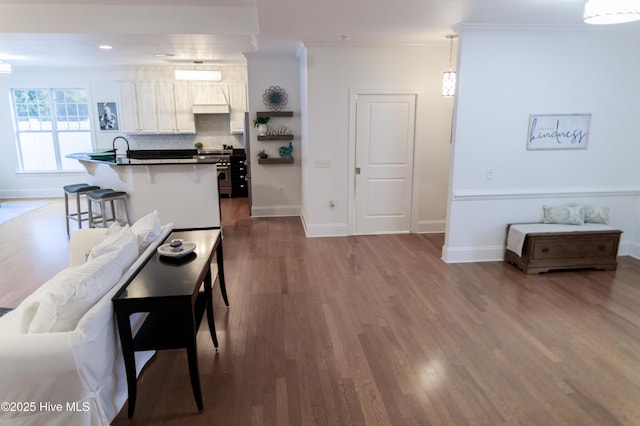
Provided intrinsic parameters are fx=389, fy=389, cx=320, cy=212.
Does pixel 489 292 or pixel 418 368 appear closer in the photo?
pixel 418 368

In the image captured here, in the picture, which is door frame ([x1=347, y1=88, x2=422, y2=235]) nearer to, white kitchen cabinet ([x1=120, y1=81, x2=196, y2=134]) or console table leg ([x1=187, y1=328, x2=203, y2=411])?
console table leg ([x1=187, y1=328, x2=203, y2=411])

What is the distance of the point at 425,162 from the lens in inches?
221

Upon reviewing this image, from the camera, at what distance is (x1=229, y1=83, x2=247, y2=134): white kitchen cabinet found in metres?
8.30

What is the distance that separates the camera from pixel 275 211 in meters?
6.80

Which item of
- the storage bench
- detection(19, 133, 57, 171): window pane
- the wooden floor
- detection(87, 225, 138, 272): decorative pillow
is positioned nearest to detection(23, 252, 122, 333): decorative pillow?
detection(87, 225, 138, 272): decorative pillow

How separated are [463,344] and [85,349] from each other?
245 cm

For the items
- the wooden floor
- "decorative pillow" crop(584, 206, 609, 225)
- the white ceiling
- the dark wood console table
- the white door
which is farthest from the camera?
the white door

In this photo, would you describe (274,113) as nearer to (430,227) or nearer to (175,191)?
(175,191)

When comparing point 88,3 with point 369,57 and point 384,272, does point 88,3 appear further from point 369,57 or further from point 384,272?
point 384,272

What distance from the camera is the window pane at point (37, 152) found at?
329 inches

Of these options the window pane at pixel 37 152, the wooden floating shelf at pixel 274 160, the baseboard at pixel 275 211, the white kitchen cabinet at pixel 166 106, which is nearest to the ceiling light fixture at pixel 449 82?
the wooden floating shelf at pixel 274 160

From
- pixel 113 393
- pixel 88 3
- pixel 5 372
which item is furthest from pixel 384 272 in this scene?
pixel 88 3

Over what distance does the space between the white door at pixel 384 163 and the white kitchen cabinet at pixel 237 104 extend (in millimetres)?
3825

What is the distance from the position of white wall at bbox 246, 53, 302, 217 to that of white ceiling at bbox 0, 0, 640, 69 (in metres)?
0.84
